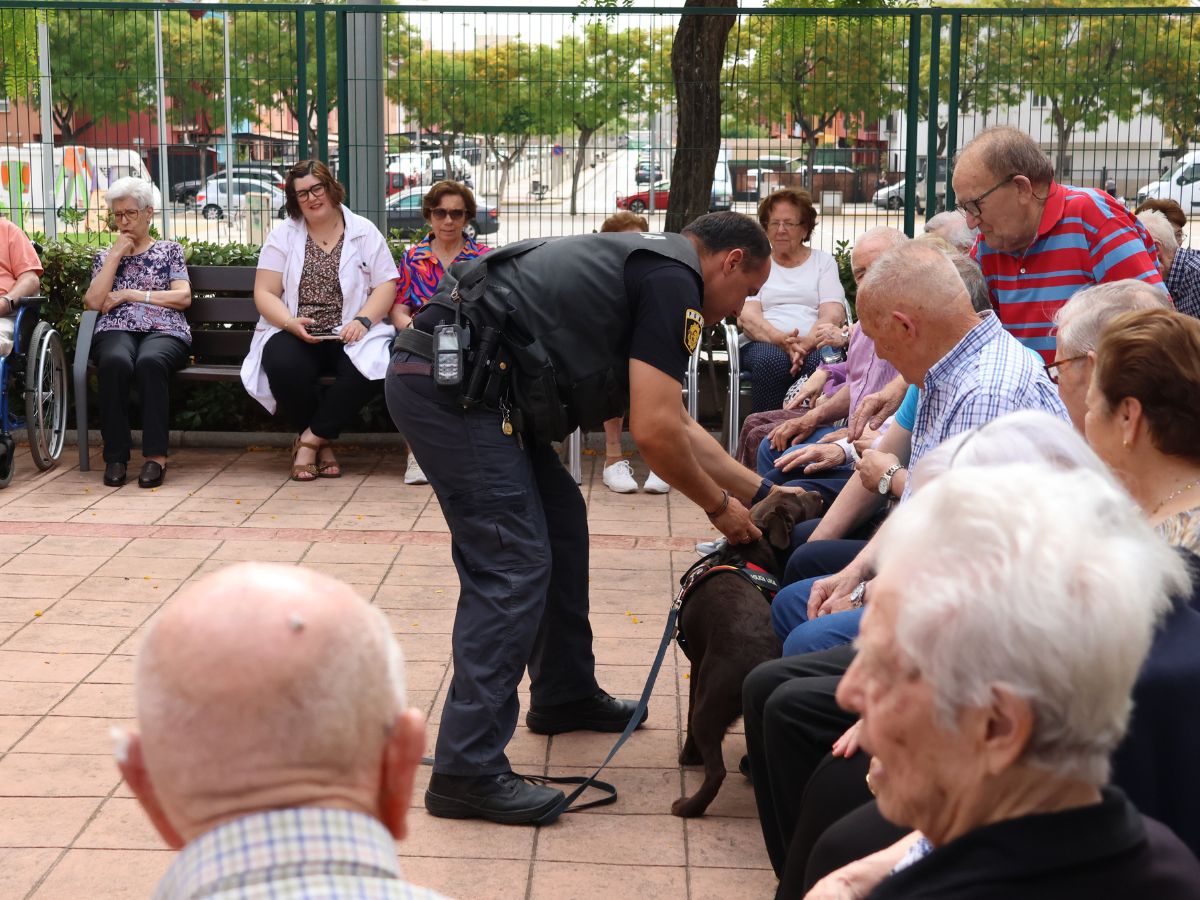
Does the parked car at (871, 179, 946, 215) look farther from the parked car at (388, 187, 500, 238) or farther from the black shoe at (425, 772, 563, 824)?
the black shoe at (425, 772, 563, 824)

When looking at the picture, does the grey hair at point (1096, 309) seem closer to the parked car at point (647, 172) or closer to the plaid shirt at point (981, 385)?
the plaid shirt at point (981, 385)

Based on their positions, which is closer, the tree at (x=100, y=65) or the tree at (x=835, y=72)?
the tree at (x=835, y=72)

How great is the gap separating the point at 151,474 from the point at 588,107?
339cm

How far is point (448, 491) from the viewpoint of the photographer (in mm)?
3900

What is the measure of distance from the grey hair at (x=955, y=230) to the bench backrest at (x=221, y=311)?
3.99m

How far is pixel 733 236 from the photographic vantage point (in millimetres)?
3965

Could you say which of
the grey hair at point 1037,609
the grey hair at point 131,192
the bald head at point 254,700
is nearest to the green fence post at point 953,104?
the grey hair at point 131,192

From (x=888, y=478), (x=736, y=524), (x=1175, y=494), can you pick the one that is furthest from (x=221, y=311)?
(x=1175, y=494)

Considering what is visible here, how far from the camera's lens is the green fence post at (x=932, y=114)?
8.59m

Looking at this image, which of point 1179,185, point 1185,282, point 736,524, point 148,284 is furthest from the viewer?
point 1179,185

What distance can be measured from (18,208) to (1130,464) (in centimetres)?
860

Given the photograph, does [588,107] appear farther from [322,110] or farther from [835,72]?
[322,110]

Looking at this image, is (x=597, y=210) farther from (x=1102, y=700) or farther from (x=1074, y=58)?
(x=1102, y=700)

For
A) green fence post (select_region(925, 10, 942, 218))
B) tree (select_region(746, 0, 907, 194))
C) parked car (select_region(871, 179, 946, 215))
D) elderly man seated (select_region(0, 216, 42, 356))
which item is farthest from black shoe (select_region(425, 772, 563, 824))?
green fence post (select_region(925, 10, 942, 218))
